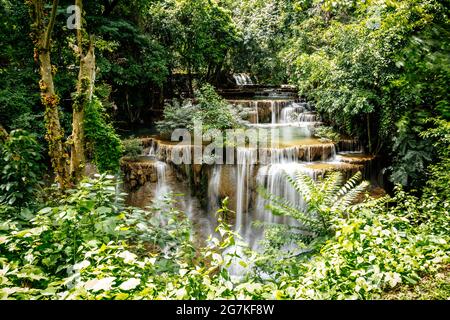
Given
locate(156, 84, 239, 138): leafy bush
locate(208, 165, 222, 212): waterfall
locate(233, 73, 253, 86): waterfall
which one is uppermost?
locate(233, 73, 253, 86): waterfall

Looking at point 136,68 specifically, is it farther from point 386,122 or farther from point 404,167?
point 404,167

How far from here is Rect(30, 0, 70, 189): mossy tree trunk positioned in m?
4.64

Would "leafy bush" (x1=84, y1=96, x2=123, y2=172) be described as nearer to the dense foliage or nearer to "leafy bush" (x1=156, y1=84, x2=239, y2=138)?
the dense foliage

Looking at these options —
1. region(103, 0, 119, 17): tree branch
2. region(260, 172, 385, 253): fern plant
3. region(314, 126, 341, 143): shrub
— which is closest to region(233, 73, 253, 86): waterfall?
region(314, 126, 341, 143): shrub

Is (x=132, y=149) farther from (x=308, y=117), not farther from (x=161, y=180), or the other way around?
(x=308, y=117)

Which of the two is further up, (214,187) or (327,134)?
(327,134)

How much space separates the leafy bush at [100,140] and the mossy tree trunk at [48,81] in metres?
1.30

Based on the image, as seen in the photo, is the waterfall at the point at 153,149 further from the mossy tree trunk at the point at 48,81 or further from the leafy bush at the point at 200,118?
the mossy tree trunk at the point at 48,81

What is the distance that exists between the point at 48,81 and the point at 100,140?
250 centimetres

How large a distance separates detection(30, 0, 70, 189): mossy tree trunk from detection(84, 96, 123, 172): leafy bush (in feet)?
4.27

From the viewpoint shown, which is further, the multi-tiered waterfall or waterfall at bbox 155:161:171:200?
waterfall at bbox 155:161:171:200

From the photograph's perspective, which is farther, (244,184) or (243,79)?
(243,79)

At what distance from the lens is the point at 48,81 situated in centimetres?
478

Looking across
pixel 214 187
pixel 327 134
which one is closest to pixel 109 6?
pixel 214 187
